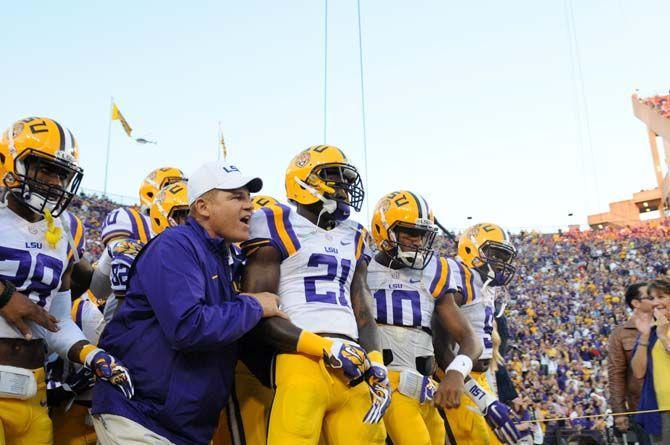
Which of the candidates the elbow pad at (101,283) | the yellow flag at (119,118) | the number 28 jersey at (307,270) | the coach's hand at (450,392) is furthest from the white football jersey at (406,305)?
the yellow flag at (119,118)

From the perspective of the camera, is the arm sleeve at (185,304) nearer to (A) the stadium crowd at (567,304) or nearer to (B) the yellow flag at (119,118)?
(A) the stadium crowd at (567,304)

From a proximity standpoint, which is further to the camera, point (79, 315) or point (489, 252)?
point (489, 252)

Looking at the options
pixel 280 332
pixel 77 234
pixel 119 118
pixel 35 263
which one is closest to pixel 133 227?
pixel 77 234

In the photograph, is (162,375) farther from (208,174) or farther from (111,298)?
(111,298)

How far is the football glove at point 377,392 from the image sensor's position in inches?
132

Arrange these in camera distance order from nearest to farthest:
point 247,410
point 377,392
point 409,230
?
point 377,392
point 247,410
point 409,230

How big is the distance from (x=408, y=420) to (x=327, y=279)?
122 cm

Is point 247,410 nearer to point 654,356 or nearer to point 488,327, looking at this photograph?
point 488,327

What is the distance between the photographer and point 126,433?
2.80m

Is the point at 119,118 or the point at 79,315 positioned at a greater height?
the point at 119,118

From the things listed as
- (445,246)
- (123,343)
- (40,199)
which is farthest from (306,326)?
(445,246)

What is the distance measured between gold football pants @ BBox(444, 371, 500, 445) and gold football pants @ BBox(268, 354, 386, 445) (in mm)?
1607

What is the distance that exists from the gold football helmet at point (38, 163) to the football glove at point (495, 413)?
10.1 ft

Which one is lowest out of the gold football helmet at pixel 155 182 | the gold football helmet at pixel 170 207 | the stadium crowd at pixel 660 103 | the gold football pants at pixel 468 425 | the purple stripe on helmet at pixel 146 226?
the gold football pants at pixel 468 425
